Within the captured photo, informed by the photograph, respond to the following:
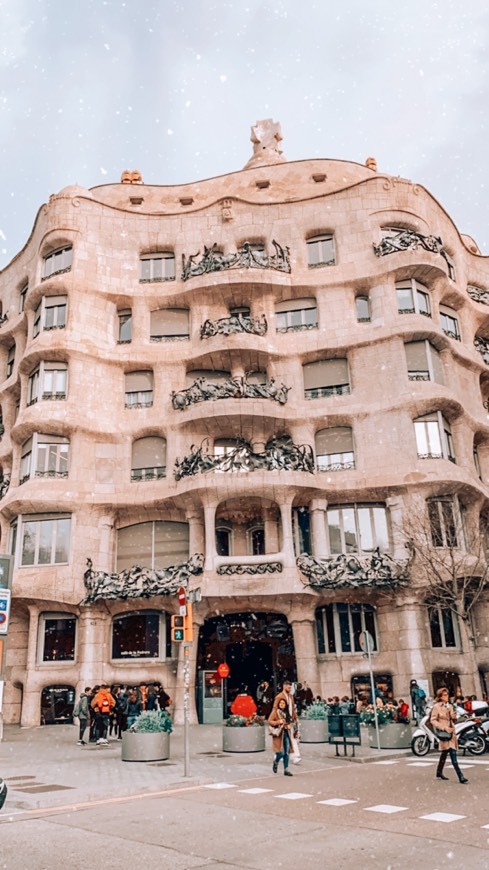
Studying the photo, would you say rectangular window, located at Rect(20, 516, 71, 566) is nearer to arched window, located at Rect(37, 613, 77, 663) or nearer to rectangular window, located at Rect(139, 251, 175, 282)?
arched window, located at Rect(37, 613, 77, 663)

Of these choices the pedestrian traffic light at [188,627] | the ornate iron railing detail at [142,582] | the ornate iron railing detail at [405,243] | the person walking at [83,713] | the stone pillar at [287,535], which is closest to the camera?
the pedestrian traffic light at [188,627]

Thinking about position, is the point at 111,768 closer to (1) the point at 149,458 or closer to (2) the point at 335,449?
(1) the point at 149,458

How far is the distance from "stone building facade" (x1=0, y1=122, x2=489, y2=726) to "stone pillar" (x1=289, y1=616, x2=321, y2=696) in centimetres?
7

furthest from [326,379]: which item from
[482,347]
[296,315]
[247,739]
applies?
[247,739]

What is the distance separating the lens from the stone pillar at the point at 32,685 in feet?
87.8

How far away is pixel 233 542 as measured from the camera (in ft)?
97.7

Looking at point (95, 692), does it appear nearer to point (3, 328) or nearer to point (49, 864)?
point (49, 864)

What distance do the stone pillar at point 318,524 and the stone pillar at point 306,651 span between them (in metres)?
2.75

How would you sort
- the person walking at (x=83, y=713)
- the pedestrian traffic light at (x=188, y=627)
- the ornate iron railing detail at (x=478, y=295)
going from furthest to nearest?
the ornate iron railing detail at (x=478, y=295) < the person walking at (x=83, y=713) < the pedestrian traffic light at (x=188, y=627)

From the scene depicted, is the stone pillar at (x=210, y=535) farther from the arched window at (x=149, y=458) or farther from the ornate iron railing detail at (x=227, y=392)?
the ornate iron railing detail at (x=227, y=392)

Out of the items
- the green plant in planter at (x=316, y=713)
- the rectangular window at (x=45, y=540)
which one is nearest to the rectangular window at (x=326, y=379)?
the rectangular window at (x=45, y=540)

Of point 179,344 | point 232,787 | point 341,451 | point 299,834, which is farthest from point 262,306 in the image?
point 299,834

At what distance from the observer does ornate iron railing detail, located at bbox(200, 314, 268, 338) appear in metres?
30.5

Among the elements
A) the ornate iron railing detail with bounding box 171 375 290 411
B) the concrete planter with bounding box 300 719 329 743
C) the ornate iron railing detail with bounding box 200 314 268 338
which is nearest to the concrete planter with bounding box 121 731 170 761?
the concrete planter with bounding box 300 719 329 743
